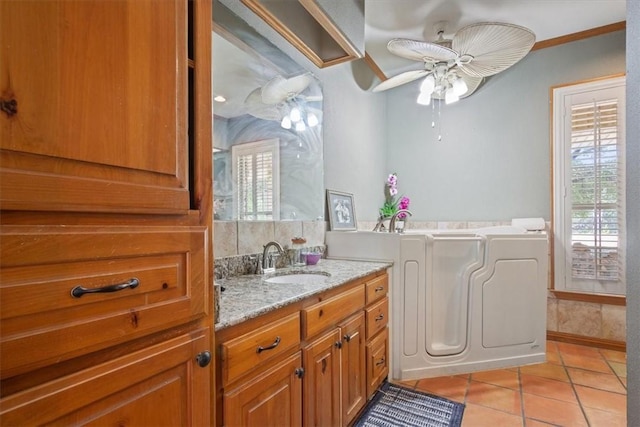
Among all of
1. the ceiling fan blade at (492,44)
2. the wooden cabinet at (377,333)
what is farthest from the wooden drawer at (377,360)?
the ceiling fan blade at (492,44)

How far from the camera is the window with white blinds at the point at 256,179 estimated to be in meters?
1.74

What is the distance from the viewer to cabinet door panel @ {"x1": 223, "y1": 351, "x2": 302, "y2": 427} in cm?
96

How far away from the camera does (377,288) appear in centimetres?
200

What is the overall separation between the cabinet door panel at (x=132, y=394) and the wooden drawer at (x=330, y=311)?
53cm

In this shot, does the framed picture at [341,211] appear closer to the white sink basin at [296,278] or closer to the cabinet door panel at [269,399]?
the white sink basin at [296,278]

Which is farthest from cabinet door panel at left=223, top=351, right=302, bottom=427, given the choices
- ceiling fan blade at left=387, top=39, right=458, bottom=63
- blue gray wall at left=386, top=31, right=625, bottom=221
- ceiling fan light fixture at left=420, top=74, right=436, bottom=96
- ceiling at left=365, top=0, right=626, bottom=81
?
blue gray wall at left=386, top=31, right=625, bottom=221

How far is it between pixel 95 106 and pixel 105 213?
20cm

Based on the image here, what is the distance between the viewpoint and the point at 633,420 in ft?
2.54

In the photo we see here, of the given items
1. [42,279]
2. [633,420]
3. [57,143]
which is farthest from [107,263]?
[633,420]

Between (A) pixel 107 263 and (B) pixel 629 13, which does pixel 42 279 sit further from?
(B) pixel 629 13

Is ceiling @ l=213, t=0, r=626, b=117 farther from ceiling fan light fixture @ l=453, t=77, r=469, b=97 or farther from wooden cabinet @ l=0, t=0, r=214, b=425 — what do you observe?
wooden cabinet @ l=0, t=0, r=214, b=425

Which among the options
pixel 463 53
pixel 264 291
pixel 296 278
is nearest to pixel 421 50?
pixel 463 53

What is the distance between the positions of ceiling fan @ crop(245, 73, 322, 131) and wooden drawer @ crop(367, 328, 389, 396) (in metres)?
1.51

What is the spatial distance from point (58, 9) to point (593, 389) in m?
3.15
